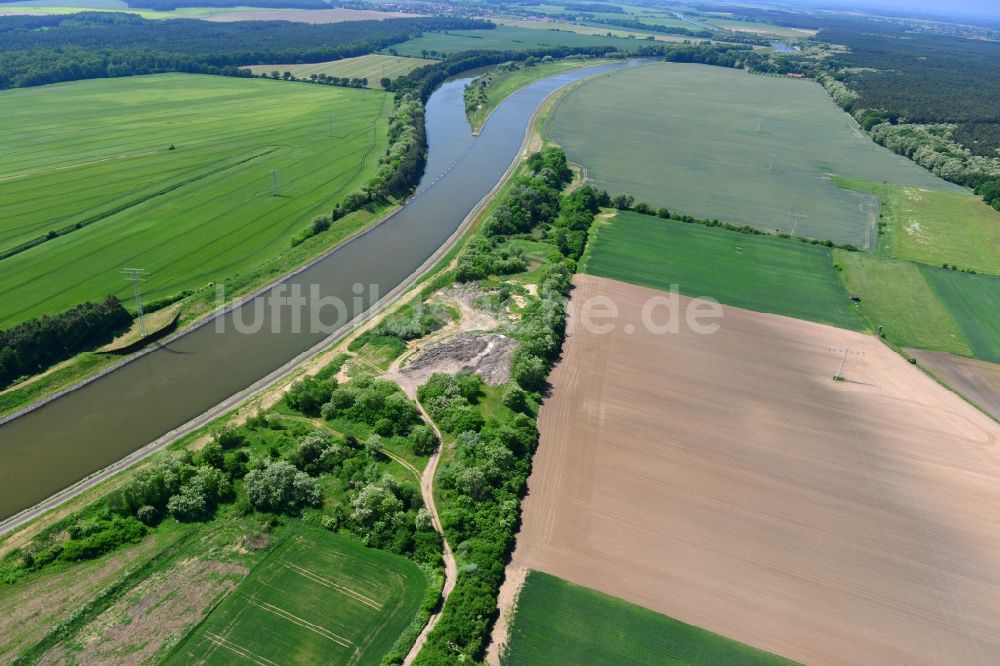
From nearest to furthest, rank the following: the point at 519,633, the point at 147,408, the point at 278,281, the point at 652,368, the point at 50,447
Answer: the point at 519,633 → the point at 50,447 → the point at 147,408 → the point at 652,368 → the point at 278,281

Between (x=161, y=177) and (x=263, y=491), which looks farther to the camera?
(x=161, y=177)

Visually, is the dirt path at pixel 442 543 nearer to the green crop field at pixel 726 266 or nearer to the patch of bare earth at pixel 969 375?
the green crop field at pixel 726 266

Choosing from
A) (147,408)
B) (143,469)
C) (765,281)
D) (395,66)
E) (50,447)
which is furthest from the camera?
(395,66)

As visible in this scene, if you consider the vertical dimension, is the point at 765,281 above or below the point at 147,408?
above

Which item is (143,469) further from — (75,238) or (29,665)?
(75,238)

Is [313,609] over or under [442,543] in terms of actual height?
under

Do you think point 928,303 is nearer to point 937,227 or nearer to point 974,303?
point 974,303

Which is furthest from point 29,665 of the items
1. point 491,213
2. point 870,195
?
point 870,195

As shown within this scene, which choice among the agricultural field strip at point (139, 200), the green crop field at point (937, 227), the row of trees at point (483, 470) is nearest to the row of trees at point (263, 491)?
the row of trees at point (483, 470)

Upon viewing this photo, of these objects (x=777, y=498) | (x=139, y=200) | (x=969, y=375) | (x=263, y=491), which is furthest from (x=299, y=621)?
(x=139, y=200)
